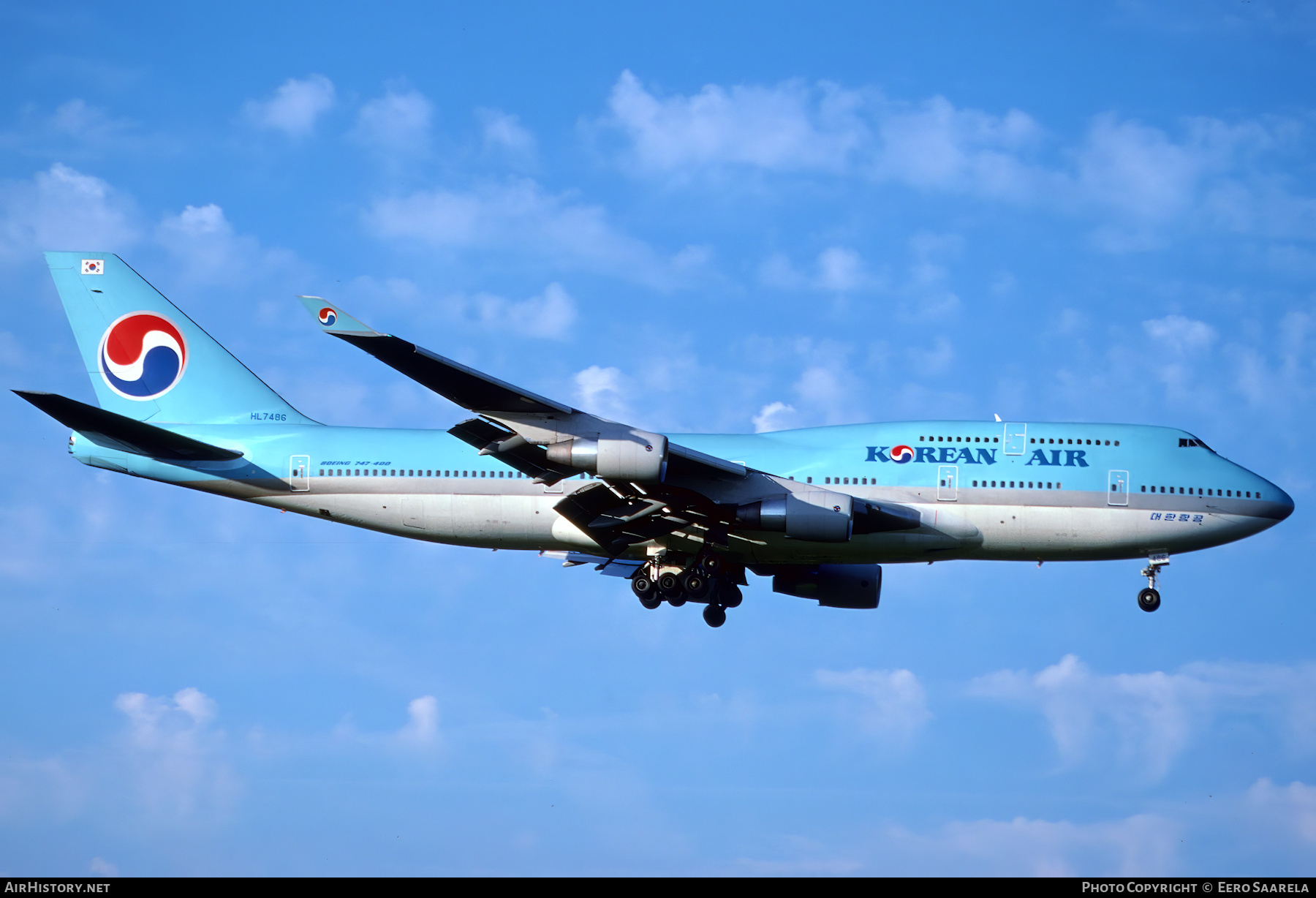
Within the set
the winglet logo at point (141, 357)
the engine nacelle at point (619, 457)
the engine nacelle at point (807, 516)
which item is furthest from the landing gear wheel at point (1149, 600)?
the winglet logo at point (141, 357)

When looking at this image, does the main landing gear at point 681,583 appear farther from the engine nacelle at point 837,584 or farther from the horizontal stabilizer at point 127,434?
the horizontal stabilizer at point 127,434

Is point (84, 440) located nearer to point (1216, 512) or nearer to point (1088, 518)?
point (1088, 518)

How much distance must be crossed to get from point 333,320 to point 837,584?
716 inches

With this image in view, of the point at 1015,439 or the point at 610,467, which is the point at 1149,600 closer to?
the point at 1015,439

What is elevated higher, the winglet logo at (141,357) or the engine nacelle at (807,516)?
the winglet logo at (141,357)

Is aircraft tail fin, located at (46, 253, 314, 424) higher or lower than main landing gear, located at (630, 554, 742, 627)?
higher

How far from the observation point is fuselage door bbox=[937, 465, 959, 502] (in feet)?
106

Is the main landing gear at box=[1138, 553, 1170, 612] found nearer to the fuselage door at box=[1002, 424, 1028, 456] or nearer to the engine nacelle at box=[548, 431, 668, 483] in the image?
the fuselage door at box=[1002, 424, 1028, 456]

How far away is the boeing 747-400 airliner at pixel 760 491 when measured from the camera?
103 ft

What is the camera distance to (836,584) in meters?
37.3

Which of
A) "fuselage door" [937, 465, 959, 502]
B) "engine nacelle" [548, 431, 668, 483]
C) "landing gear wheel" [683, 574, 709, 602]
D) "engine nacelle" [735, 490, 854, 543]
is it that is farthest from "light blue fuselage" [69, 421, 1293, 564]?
"engine nacelle" [548, 431, 668, 483]

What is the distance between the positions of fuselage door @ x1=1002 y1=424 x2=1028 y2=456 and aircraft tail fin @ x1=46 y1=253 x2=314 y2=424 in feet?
63.7

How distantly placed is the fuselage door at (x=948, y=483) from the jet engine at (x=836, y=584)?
5284 mm

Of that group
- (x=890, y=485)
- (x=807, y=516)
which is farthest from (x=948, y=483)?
(x=807, y=516)
